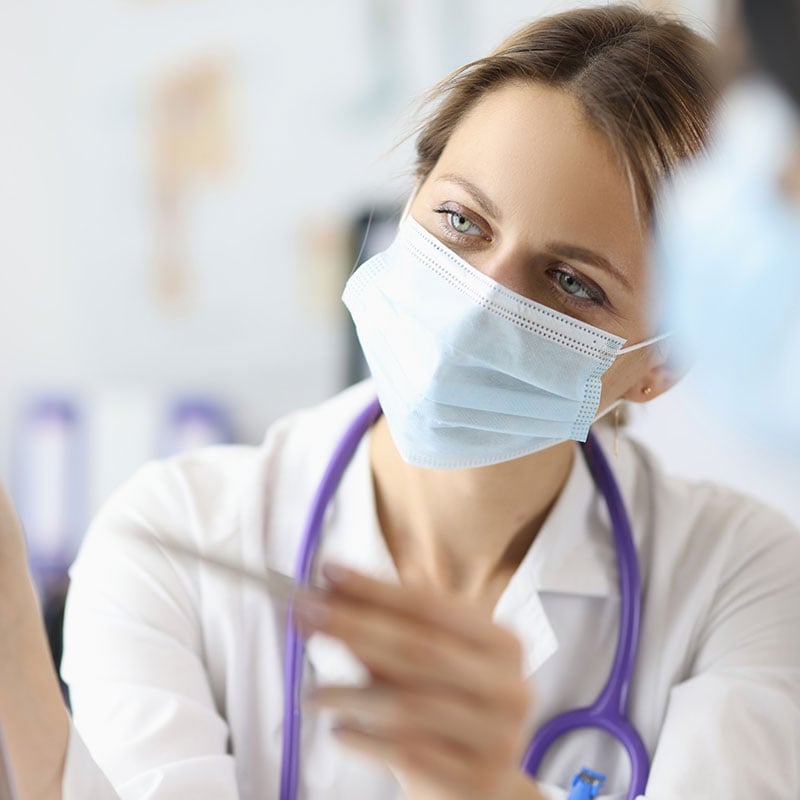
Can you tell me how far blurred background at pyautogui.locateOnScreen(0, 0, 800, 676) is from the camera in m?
2.80

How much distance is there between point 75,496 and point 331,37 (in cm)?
124

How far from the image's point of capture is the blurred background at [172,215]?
280 centimetres

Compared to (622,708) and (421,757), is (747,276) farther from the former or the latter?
(622,708)

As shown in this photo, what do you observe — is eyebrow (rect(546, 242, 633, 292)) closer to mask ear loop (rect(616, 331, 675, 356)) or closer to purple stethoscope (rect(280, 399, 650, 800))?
mask ear loop (rect(616, 331, 675, 356))

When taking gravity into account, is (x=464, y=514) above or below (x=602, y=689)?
above

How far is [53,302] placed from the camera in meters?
3.04

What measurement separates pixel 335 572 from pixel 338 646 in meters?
0.54

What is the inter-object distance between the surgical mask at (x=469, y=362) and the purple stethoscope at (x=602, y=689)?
0.53ft

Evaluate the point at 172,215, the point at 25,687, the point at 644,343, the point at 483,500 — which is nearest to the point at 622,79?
the point at 644,343

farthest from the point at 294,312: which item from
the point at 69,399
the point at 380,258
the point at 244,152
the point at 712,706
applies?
the point at 712,706

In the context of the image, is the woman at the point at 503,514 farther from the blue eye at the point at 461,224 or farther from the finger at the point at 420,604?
the finger at the point at 420,604

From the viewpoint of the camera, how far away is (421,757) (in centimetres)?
69

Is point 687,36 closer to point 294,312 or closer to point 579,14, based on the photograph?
point 579,14

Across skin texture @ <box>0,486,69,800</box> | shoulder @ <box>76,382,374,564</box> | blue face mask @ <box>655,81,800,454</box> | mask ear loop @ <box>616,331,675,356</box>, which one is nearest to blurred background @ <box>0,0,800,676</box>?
shoulder @ <box>76,382,374,564</box>
